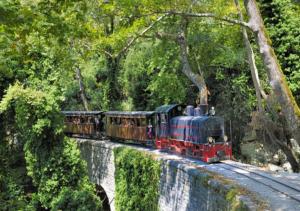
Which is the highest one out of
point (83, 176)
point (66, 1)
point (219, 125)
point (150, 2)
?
point (150, 2)

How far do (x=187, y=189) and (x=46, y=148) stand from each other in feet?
29.0

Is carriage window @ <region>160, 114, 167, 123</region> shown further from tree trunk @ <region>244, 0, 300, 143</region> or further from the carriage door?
tree trunk @ <region>244, 0, 300, 143</region>

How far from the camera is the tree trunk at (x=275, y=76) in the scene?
23.1 ft

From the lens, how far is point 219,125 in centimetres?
1541

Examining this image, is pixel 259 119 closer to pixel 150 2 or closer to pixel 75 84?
pixel 150 2

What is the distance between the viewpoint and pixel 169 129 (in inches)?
709

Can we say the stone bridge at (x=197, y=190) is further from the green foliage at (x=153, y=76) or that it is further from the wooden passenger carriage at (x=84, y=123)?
the wooden passenger carriage at (x=84, y=123)

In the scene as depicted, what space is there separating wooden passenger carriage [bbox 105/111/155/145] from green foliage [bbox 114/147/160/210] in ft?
5.99

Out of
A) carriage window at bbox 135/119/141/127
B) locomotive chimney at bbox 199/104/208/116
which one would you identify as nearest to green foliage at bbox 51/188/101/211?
carriage window at bbox 135/119/141/127

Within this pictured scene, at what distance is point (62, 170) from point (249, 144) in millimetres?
10053

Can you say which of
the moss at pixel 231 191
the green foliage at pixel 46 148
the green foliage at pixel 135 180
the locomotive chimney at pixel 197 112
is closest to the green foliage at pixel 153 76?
the green foliage at pixel 135 180

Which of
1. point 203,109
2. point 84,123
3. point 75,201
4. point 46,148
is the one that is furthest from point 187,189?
point 84,123

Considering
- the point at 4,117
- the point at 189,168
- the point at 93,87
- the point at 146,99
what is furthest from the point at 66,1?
the point at 93,87

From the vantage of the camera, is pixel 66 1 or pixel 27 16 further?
pixel 66 1
